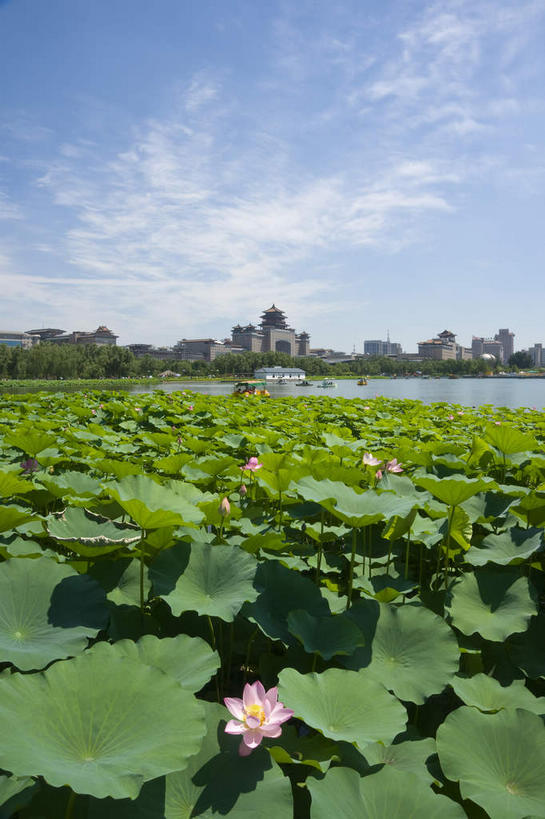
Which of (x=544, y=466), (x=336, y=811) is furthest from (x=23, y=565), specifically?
(x=544, y=466)

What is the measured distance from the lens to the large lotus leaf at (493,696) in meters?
1.03

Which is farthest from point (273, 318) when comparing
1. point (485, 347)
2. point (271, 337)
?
point (485, 347)

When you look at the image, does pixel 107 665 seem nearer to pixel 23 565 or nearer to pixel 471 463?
pixel 23 565

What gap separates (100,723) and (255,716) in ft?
0.78

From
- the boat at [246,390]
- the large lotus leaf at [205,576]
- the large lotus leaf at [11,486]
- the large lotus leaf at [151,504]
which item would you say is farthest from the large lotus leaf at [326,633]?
the boat at [246,390]

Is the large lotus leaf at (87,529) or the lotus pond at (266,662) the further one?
the large lotus leaf at (87,529)

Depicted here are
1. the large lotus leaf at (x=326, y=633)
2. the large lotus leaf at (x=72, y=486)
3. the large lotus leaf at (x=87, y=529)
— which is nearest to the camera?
the large lotus leaf at (x=326, y=633)

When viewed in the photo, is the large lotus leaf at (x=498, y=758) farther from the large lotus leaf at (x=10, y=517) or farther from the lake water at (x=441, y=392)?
the lake water at (x=441, y=392)

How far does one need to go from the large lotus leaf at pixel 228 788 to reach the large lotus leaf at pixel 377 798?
5cm

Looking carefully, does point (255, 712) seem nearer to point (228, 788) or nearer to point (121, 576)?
point (228, 788)

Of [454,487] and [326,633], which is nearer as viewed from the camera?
[326,633]

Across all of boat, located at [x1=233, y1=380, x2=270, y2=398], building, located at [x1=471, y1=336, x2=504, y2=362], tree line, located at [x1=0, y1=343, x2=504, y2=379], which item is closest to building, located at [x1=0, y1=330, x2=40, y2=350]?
tree line, located at [x1=0, y1=343, x2=504, y2=379]

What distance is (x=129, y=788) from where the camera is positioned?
612mm

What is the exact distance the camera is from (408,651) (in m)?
1.14
